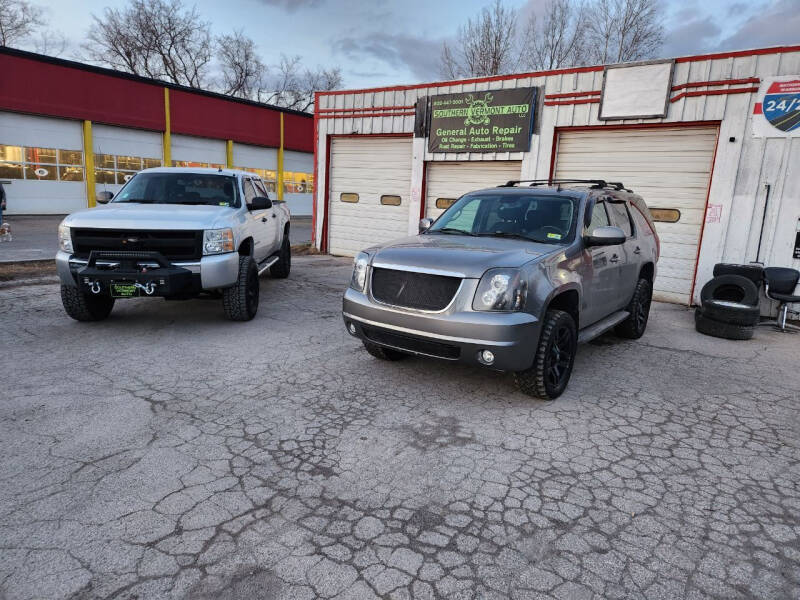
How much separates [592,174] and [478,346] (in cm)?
744

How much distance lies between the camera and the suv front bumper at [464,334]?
12.4 ft

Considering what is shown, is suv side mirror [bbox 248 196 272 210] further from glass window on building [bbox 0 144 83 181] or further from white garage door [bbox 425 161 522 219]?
glass window on building [bbox 0 144 83 181]

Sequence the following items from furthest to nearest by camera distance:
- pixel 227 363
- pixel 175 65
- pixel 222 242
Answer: pixel 175 65
pixel 222 242
pixel 227 363

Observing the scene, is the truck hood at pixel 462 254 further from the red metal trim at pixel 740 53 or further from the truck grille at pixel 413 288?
the red metal trim at pixel 740 53

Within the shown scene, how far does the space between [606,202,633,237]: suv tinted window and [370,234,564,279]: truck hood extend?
1602 millimetres

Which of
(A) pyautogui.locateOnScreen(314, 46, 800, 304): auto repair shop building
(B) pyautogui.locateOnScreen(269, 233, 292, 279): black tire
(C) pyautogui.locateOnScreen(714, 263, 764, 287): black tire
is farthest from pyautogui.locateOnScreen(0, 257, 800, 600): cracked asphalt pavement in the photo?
(B) pyautogui.locateOnScreen(269, 233, 292, 279): black tire

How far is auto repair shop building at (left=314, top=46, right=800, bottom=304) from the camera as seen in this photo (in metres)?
8.02

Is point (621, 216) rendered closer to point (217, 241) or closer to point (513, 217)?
point (513, 217)

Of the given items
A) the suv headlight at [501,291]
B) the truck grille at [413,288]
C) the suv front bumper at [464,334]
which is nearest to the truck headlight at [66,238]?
the truck grille at [413,288]

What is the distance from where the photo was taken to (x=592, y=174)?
9.98 metres

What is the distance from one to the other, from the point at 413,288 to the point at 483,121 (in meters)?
7.92

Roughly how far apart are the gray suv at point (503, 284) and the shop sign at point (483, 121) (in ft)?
17.0

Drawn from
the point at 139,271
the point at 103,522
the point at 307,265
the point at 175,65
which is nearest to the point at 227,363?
the point at 139,271

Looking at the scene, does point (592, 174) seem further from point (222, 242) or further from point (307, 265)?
point (222, 242)
